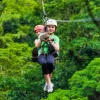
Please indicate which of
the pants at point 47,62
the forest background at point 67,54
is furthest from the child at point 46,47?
the forest background at point 67,54

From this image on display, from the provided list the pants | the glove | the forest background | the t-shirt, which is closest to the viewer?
the glove

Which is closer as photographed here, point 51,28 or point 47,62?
point 51,28

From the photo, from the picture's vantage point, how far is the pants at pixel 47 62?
4.98 metres

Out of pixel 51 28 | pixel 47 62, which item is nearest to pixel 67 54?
pixel 47 62

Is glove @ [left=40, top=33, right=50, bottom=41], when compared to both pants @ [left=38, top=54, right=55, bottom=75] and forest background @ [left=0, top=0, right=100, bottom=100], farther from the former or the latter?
forest background @ [left=0, top=0, right=100, bottom=100]

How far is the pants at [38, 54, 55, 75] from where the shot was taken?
4.98 m

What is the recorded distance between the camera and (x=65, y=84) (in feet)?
30.2

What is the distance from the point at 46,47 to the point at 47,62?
20 centimetres

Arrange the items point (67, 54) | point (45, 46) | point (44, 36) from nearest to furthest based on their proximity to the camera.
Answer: point (44, 36) < point (45, 46) < point (67, 54)

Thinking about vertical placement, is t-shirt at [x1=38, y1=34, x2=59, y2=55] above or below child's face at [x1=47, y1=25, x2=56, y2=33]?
below

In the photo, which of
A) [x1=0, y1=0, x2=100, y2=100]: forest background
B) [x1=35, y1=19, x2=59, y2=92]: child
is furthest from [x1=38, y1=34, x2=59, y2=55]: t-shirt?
[x1=0, y1=0, x2=100, y2=100]: forest background

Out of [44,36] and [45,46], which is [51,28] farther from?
[45,46]

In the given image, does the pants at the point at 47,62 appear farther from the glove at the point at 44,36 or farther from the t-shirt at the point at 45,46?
the glove at the point at 44,36

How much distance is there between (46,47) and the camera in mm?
4938
